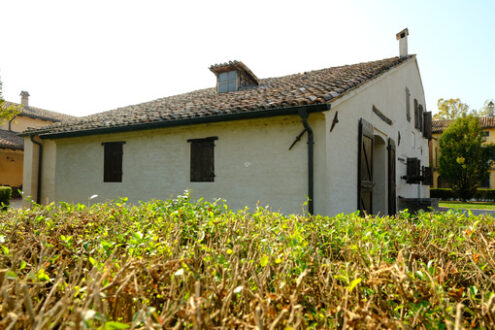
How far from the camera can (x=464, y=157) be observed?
1045 inches

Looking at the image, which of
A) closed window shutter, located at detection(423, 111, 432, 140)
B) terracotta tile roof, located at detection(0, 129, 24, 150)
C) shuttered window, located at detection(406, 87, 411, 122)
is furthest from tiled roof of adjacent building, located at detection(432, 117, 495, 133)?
terracotta tile roof, located at detection(0, 129, 24, 150)

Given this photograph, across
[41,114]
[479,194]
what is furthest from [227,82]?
[479,194]

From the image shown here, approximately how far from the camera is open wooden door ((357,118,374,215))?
808 cm

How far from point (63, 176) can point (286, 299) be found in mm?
11599

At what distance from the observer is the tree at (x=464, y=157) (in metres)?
26.1

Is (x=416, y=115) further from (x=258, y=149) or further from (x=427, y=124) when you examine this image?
(x=258, y=149)

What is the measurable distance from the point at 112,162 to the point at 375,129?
842cm

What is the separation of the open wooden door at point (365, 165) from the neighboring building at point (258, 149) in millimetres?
31

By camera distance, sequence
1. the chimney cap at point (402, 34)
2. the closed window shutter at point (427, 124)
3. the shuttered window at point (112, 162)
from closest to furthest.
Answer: the shuttered window at point (112, 162), the chimney cap at point (402, 34), the closed window shutter at point (427, 124)

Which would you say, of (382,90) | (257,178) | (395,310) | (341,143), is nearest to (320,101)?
(341,143)

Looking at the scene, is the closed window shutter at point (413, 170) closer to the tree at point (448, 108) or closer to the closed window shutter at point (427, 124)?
the closed window shutter at point (427, 124)

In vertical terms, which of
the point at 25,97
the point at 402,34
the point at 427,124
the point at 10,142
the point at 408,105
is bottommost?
the point at 10,142

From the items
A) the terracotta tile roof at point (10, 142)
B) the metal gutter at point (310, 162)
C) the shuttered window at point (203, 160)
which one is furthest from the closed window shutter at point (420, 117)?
the terracotta tile roof at point (10, 142)

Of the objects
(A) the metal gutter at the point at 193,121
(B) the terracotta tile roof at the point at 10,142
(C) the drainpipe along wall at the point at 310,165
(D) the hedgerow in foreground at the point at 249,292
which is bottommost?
(D) the hedgerow in foreground at the point at 249,292
